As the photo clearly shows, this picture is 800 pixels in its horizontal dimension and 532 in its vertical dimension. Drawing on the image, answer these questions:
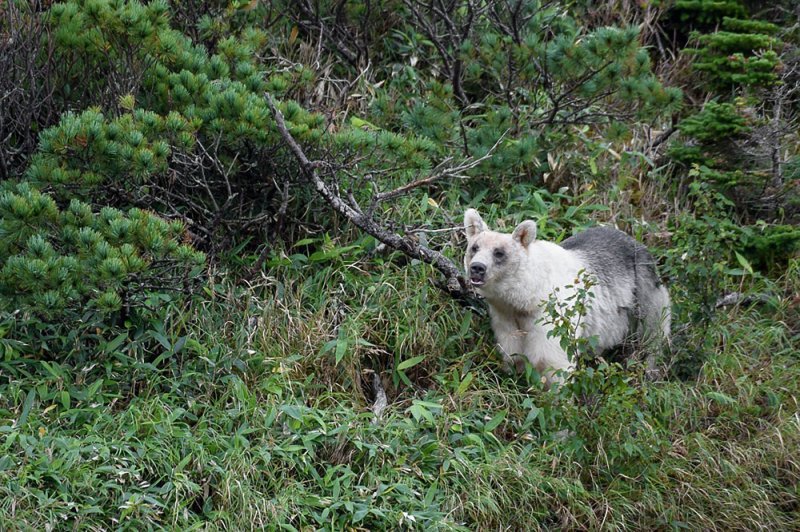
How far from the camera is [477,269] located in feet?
20.6

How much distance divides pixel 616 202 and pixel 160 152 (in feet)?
13.5

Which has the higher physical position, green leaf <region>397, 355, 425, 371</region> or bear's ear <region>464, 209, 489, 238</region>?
bear's ear <region>464, 209, 489, 238</region>

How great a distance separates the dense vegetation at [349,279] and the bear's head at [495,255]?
51 cm

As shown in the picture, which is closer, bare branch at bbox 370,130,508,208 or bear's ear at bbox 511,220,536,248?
bear's ear at bbox 511,220,536,248

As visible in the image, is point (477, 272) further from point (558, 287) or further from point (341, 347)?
point (341, 347)

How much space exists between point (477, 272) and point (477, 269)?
0.02 metres

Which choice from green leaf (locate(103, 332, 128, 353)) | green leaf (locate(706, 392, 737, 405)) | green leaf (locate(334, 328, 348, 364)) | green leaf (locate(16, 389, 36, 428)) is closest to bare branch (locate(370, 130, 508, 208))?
green leaf (locate(334, 328, 348, 364))

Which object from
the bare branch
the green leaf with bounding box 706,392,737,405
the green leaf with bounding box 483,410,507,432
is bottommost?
the green leaf with bounding box 706,392,737,405

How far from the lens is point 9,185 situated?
233 inches

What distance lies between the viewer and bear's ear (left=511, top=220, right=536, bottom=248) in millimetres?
6457

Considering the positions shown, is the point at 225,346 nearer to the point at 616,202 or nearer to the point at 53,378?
the point at 53,378

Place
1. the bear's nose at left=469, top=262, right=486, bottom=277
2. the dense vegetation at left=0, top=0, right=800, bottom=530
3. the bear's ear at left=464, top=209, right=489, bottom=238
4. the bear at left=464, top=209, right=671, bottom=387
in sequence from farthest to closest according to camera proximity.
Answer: the bear's ear at left=464, top=209, right=489, bottom=238, the bear at left=464, top=209, right=671, bottom=387, the bear's nose at left=469, top=262, right=486, bottom=277, the dense vegetation at left=0, top=0, right=800, bottom=530

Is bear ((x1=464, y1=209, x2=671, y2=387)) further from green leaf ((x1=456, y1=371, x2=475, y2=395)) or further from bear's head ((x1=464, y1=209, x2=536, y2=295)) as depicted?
green leaf ((x1=456, y1=371, x2=475, y2=395))

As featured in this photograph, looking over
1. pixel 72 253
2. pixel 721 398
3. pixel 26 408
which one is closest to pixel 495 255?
pixel 721 398
